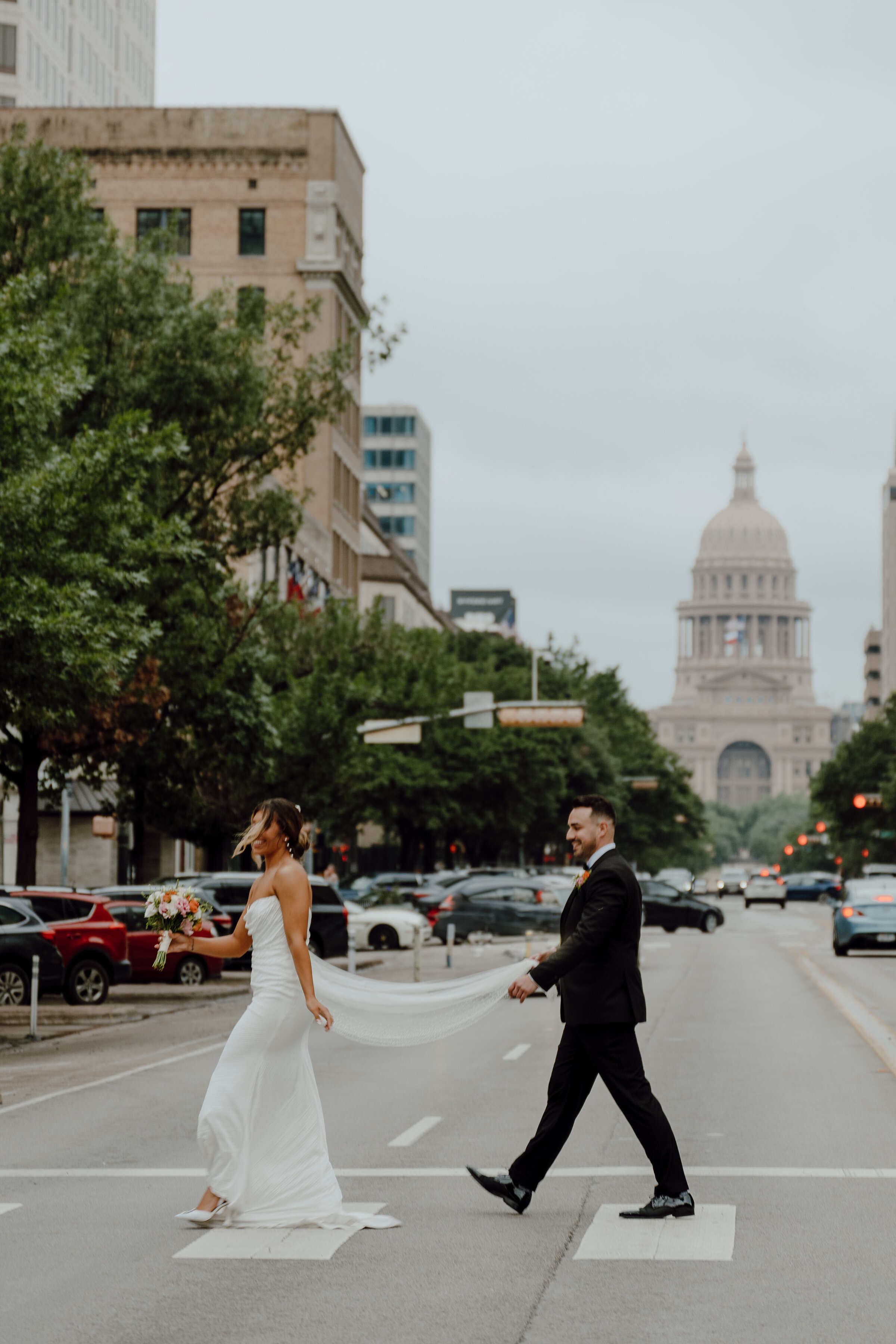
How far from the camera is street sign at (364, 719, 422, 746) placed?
38.6 metres

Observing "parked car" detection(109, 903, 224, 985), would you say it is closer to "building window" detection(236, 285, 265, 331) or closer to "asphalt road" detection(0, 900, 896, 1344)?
"building window" detection(236, 285, 265, 331)

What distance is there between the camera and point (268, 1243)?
8523mm

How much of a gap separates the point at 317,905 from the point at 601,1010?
23163mm

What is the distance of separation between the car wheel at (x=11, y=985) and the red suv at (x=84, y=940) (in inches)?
49.6

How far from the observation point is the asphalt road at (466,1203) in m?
7.16

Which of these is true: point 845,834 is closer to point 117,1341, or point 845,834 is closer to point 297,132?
point 297,132

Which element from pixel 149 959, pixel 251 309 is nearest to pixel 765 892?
pixel 149 959

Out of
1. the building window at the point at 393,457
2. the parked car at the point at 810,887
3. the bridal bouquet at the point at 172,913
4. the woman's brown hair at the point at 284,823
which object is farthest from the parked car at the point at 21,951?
the building window at the point at 393,457

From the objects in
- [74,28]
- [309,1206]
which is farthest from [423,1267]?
[74,28]

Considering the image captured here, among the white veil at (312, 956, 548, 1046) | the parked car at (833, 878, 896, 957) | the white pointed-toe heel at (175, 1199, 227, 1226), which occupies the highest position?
the white veil at (312, 956, 548, 1046)

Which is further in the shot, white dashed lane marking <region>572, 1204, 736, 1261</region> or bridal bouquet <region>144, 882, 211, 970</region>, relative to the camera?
bridal bouquet <region>144, 882, 211, 970</region>

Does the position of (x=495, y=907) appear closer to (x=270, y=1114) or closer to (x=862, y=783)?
(x=270, y=1114)

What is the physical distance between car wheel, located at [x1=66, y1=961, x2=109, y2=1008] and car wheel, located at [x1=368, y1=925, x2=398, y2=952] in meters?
17.5

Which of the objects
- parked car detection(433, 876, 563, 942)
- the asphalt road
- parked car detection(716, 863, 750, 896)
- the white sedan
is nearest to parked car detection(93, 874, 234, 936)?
the asphalt road
